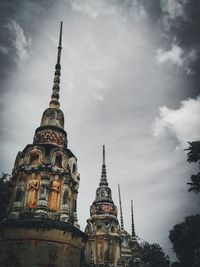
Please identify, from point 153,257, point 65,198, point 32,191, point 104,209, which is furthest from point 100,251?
point 153,257

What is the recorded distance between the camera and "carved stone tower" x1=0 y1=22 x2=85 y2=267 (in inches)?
591

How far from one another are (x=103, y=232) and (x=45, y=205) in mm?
15309

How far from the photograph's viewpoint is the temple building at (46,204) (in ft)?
49.3

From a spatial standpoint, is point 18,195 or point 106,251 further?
point 106,251

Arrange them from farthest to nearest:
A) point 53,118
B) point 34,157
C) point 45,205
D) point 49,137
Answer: point 53,118
point 49,137
point 34,157
point 45,205

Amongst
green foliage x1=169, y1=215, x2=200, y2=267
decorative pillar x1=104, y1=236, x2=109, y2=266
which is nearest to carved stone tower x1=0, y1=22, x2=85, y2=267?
decorative pillar x1=104, y1=236, x2=109, y2=266

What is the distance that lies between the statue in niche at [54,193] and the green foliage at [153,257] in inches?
1827

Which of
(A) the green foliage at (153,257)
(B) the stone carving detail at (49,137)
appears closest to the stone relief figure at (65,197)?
(B) the stone carving detail at (49,137)

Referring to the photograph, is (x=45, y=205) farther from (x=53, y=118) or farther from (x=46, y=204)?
(x=53, y=118)

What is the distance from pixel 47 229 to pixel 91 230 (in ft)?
52.6

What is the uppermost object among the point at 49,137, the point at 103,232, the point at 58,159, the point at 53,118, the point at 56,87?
the point at 56,87

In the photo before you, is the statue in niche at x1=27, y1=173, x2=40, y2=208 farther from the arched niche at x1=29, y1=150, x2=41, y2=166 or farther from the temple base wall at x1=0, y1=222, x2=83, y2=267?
the temple base wall at x1=0, y1=222, x2=83, y2=267

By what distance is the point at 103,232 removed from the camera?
29891mm

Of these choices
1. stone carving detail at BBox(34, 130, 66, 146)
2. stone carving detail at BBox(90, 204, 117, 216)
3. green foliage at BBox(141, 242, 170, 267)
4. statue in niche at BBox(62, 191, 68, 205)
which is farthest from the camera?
green foliage at BBox(141, 242, 170, 267)
